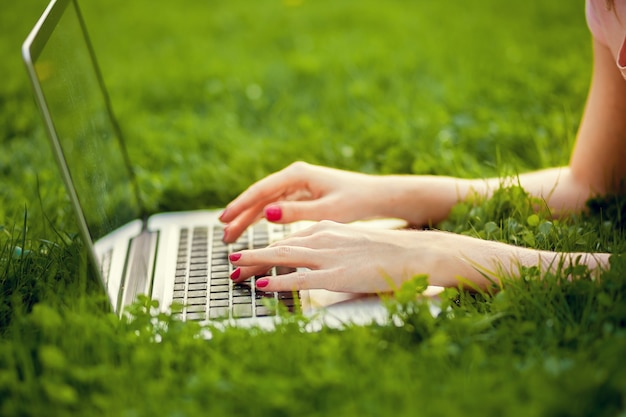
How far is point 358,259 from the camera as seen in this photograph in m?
1.75

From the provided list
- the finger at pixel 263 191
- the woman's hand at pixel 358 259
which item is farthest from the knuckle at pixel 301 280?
the finger at pixel 263 191

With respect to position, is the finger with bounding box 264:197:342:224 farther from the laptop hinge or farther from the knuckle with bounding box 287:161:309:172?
the laptop hinge

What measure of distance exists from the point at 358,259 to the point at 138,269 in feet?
2.17

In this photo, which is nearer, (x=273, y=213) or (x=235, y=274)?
(x=235, y=274)

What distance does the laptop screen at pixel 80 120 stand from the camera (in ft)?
5.25

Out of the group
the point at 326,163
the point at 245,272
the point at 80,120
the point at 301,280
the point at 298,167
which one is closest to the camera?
the point at 301,280

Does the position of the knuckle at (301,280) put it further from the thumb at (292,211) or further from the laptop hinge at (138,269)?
the laptop hinge at (138,269)

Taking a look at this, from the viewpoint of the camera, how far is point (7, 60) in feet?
13.7

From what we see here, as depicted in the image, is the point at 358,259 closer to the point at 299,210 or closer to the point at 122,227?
the point at 299,210

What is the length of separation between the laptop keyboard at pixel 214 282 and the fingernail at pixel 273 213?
0.56 ft

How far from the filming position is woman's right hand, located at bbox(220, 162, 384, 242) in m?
2.09

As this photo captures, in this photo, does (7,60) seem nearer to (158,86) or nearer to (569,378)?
(158,86)

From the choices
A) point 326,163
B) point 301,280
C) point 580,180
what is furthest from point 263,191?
point 580,180

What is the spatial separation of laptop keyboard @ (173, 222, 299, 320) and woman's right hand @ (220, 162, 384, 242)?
3.2 inches
